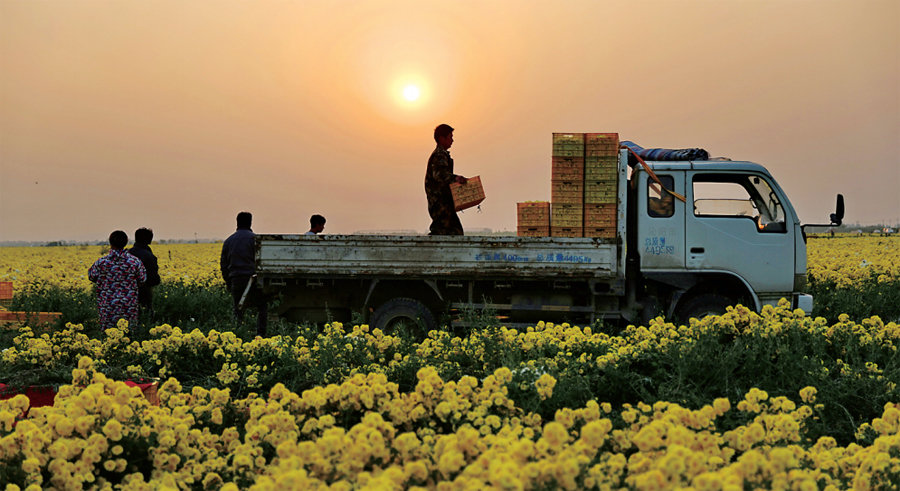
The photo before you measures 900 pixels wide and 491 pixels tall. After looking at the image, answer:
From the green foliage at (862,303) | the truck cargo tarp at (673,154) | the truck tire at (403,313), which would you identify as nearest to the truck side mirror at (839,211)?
the truck cargo tarp at (673,154)

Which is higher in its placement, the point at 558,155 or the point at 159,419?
the point at 558,155

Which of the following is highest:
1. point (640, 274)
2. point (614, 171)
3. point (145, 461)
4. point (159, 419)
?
point (614, 171)

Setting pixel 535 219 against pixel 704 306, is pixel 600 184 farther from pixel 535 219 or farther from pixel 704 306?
pixel 704 306

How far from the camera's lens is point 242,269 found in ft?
32.0

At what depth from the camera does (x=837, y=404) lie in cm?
514

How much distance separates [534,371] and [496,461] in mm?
2510

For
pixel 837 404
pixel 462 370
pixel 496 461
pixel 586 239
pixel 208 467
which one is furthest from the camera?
pixel 586 239

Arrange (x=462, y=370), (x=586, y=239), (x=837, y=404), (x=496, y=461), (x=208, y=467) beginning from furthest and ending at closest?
(x=586, y=239) < (x=462, y=370) < (x=837, y=404) < (x=208, y=467) < (x=496, y=461)

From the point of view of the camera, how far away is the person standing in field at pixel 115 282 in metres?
8.28

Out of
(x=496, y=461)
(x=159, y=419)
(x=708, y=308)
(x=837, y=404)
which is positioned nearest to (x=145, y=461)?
(x=159, y=419)

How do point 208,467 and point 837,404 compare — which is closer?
point 208,467

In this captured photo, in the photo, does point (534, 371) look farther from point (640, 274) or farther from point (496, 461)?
point (640, 274)

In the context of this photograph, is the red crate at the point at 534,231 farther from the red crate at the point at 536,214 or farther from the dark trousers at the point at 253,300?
the dark trousers at the point at 253,300

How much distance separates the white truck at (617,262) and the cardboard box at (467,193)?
787 mm
